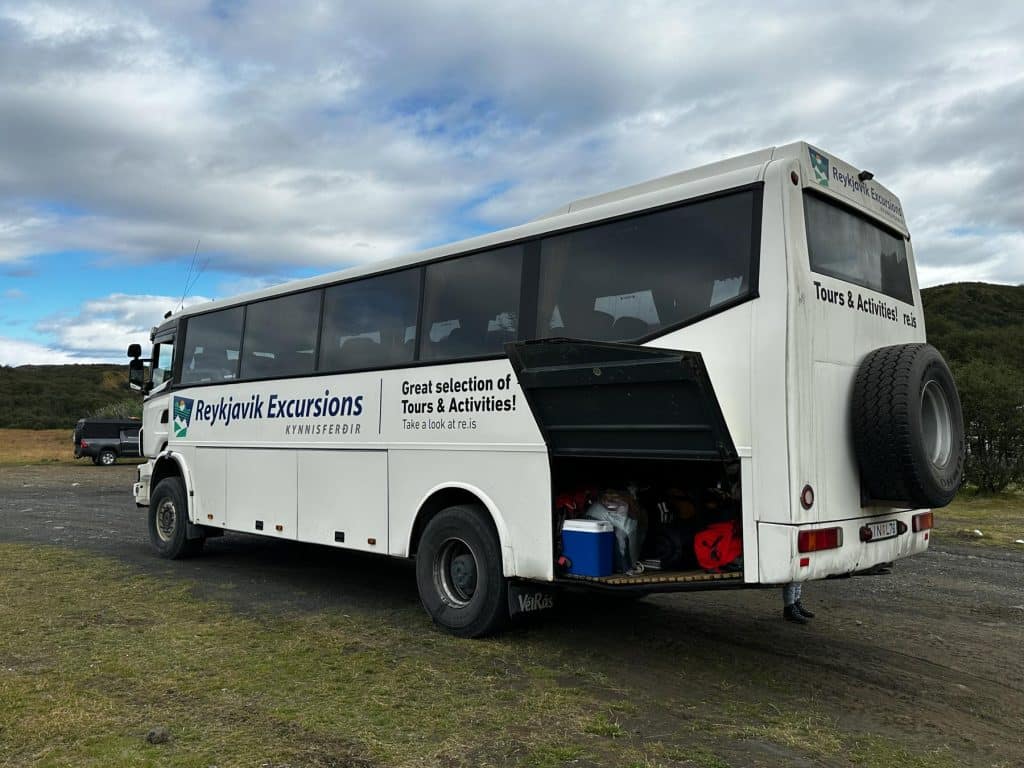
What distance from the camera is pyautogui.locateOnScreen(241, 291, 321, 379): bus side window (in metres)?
8.53

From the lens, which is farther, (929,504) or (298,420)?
(298,420)

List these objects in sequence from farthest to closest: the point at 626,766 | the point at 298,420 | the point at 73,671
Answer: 1. the point at 298,420
2. the point at 73,671
3. the point at 626,766

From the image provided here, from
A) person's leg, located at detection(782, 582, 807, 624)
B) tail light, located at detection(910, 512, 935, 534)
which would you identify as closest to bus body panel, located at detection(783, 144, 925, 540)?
tail light, located at detection(910, 512, 935, 534)

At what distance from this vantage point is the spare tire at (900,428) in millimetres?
5020

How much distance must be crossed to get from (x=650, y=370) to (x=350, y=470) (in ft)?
12.2

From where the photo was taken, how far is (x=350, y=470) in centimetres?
782

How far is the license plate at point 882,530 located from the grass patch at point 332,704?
1.20 metres

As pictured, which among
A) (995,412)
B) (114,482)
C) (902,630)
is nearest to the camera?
(902,630)

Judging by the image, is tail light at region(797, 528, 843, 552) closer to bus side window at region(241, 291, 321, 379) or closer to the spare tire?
the spare tire

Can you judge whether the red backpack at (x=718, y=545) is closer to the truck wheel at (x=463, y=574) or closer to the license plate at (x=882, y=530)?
the license plate at (x=882, y=530)

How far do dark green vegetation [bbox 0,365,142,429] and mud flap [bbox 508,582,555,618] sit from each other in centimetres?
5648

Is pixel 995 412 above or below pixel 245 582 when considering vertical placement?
above

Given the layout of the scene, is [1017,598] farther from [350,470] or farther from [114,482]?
[114,482]

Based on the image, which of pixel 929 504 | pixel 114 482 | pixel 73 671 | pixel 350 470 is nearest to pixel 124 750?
pixel 73 671
